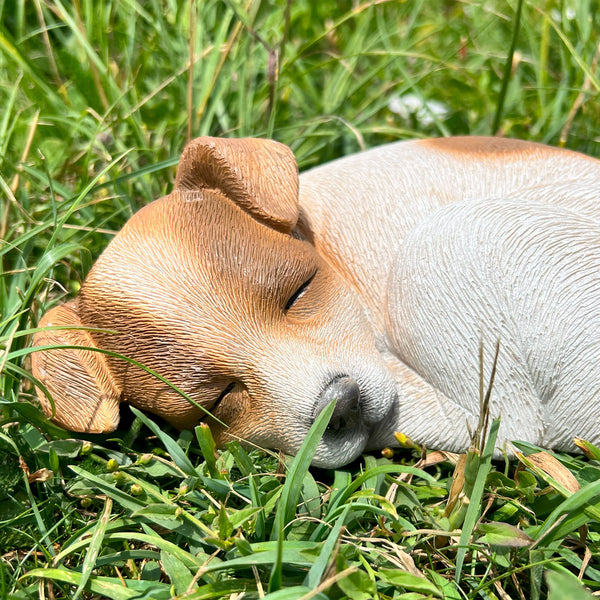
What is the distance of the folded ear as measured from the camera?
5.56ft

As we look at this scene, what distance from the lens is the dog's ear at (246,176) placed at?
1.72m

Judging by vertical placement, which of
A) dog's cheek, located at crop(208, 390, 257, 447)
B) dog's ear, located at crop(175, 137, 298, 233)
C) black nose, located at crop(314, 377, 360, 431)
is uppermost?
dog's ear, located at crop(175, 137, 298, 233)

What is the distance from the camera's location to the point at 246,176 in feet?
5.66

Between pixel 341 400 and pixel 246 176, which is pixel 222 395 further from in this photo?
pixel 246 176

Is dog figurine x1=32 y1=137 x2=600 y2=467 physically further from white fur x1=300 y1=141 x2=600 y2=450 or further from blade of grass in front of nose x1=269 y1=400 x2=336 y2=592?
blade of grass in front of nose x1=269 y1=400 x2=336 y2=592

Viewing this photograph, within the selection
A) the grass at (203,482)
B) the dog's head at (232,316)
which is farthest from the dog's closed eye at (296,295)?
the grass at (203,482)

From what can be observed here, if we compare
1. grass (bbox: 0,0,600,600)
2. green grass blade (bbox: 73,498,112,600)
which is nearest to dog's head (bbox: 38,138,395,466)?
grass (bbox: 0,0,600,600)

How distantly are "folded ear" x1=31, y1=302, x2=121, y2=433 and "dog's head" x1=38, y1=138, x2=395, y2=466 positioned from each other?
0.06 feet

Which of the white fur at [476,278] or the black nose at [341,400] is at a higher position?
the white fur at [476,278]

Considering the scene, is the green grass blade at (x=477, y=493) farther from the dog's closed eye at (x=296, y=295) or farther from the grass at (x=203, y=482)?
the dog's closed eye at (x=296, y=295)

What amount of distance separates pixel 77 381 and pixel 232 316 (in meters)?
0.44

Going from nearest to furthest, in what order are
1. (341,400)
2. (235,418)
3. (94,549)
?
1. (94,549)
2. (341,400)
3. (235,418)

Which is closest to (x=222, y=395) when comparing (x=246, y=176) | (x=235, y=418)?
(x=235, y=418)

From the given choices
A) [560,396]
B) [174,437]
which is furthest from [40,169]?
[560,396]
